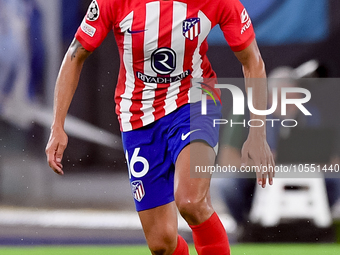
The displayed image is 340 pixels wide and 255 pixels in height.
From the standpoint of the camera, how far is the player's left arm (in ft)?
7.05

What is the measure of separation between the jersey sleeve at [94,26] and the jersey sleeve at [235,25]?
51cm

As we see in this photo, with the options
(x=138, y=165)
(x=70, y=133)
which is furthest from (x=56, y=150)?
(x=70, y=133)

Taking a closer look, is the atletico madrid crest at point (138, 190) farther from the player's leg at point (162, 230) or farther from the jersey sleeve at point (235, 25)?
the jersey sleeve at point (235, 25)

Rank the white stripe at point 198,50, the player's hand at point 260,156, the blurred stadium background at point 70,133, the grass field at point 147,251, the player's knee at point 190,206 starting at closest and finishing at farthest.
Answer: the player's knee at point 190,206 → the player's hand at point 260,156 → the white stripe at point 198,50 → the grass field at point 147,251 → the blurred stadium background at point 70,133

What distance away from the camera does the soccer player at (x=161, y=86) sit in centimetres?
216

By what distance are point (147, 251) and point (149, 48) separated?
5.44ft

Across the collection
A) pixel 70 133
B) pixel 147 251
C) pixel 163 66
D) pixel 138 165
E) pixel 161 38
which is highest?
pixel 161 38

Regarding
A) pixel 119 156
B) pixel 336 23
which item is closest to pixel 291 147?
pixel 336 23

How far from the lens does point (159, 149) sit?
2236 mm

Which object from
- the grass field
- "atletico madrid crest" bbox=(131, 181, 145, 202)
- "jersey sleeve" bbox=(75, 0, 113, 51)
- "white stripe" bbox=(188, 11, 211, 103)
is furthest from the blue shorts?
the grass field

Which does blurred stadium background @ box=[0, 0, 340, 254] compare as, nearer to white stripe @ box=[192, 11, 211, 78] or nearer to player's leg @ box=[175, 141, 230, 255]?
white stripe @ box=[192, 11, 211, 78]

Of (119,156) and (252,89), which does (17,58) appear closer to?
(119,156)

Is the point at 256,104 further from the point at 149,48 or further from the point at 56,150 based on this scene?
the point at 56,150

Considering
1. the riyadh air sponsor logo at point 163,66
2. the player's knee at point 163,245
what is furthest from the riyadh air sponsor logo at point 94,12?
the player's knee at point 163,245
